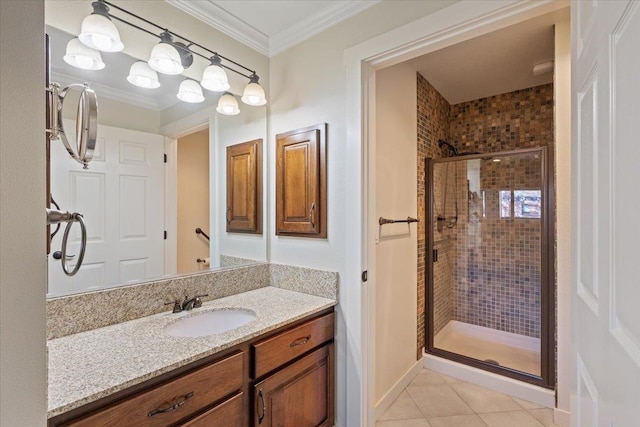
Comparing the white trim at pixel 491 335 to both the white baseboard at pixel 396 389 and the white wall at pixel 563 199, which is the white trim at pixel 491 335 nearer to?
the white baseboard at pixel 396 389

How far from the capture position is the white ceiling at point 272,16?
169cm

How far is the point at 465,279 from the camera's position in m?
3.10

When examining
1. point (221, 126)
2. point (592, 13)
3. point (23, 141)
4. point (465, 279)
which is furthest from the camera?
point (465, 279)

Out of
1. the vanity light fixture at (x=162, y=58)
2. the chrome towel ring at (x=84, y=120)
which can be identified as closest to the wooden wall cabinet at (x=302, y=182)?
the vanity light fixture at (x=162, y=58)

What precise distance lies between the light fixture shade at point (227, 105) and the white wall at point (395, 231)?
0.93 m

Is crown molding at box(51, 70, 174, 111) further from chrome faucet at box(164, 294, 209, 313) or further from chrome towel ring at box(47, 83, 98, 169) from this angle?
chrome faucet at box(164, 294, 209, 313)

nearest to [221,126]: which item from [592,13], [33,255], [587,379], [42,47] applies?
[42,47]

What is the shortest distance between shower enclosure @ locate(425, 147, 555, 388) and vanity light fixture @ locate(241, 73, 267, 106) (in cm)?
156

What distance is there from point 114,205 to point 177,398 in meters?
0.95

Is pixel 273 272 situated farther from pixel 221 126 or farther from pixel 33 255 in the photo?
pixel 33 255

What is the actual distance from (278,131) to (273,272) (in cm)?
95

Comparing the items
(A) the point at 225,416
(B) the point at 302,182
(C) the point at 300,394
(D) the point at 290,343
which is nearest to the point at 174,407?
(A) the point at 225,416

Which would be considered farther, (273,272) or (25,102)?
(273,272)

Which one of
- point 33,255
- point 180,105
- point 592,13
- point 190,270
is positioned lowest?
point 190,270
